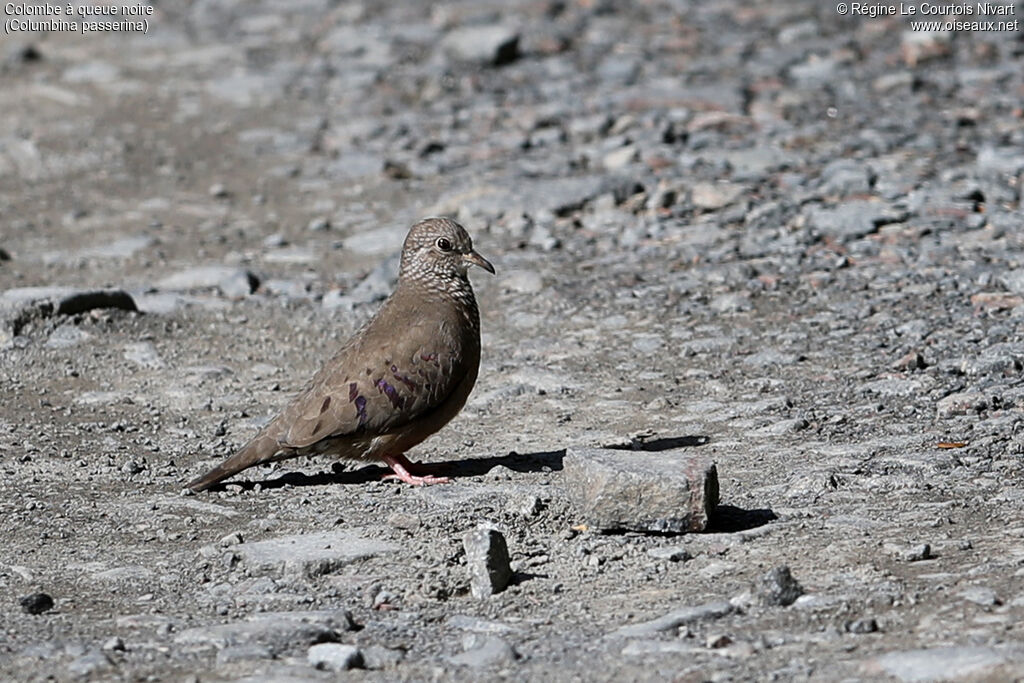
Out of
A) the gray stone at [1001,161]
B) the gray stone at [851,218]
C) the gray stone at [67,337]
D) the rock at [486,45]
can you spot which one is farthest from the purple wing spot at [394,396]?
the rock at [486,45]

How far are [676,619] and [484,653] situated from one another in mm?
677

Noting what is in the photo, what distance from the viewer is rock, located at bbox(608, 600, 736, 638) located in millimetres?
5477

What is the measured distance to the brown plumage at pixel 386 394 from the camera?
23.6 feet

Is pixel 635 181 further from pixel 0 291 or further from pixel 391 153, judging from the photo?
pixel 0 291

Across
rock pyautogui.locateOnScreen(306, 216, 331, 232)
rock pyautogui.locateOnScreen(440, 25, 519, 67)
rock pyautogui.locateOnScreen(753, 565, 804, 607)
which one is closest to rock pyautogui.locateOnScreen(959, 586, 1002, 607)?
rock pyautogui.locateOnScreen(753, 565, 804, 607)

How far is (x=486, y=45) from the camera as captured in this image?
1595 centimetres

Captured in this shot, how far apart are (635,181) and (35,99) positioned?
7100 millimetres

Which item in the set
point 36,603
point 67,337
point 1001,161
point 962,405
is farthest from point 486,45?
point 36,603

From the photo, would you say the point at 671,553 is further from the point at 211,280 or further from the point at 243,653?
the point at 211,280

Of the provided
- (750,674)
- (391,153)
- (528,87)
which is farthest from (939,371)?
(528,87)

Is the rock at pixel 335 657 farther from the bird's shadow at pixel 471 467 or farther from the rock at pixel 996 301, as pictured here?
the rock at pixel 996 301

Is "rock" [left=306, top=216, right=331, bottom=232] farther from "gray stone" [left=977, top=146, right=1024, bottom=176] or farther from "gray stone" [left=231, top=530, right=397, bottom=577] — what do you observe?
"gray stone" [left=231, top=530, right=397, bottom=577]

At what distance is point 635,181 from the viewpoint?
39.5ft

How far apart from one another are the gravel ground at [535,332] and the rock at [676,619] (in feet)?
0.05
